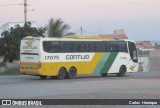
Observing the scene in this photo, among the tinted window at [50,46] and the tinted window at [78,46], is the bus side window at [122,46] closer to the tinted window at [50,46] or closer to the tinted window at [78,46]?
the tinted window at [78,46]

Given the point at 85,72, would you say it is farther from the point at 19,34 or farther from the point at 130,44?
the point at 19,34

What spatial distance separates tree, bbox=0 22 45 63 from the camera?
1919 inches

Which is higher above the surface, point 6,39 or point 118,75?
point 6,39

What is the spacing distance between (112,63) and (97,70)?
66.2 inches

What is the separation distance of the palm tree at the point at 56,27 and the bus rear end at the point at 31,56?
75.6ft

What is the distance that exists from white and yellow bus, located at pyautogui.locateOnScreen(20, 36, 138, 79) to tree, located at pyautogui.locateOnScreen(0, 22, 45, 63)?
14.8 meters

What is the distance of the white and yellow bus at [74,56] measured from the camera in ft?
104

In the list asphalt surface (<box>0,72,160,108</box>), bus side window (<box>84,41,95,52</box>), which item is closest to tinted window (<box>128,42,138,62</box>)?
bus side window (<box>84,41,95,52</box>)

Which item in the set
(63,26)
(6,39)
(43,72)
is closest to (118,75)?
(43,72)

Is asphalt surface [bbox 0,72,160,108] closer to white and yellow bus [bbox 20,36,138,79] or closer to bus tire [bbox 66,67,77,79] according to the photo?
white and yellow bus [bbox 20,36,138,79]

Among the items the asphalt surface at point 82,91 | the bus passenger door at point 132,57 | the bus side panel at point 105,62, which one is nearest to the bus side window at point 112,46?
the bus side panel at point 105,62

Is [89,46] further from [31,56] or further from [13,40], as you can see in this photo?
[13,40]

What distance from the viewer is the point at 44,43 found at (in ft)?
103

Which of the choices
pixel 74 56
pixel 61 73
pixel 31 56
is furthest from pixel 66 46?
pixel 31 56
